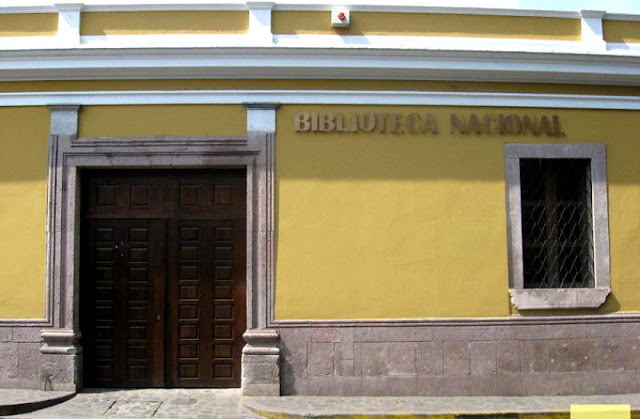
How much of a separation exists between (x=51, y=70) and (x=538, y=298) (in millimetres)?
6948

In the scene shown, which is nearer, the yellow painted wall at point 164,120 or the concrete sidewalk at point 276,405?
the concrete sidewalk at point 276,405

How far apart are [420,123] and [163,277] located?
13.0 ft

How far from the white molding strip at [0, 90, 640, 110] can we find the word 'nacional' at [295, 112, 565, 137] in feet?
0.55

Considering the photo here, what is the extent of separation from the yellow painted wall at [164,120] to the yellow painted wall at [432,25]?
134 cm

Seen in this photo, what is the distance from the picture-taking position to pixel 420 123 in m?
7.49

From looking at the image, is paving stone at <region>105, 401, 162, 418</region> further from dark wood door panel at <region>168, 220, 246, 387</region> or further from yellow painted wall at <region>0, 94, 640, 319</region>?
yellow painted wall at <region>0, 94, 640, 319</region>

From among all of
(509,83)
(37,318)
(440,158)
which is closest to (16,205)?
(37,318)

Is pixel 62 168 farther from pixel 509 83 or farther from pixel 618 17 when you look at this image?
pixel 618 17

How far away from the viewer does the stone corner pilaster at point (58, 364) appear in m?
7.10

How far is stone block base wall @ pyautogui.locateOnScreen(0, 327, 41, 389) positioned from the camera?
715 centimetres

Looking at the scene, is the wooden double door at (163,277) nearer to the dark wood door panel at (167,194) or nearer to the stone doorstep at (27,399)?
the dark wood door panel at (167,194)

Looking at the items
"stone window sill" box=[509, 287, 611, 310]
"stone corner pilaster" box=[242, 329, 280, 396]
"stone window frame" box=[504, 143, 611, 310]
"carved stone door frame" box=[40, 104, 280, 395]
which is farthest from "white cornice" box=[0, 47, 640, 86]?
"stone corner pilaster" box=[242, 329, 280, 396]

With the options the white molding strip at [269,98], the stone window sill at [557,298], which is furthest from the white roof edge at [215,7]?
the stone window sill at [557,298]

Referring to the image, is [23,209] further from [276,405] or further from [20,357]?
[276,405]
